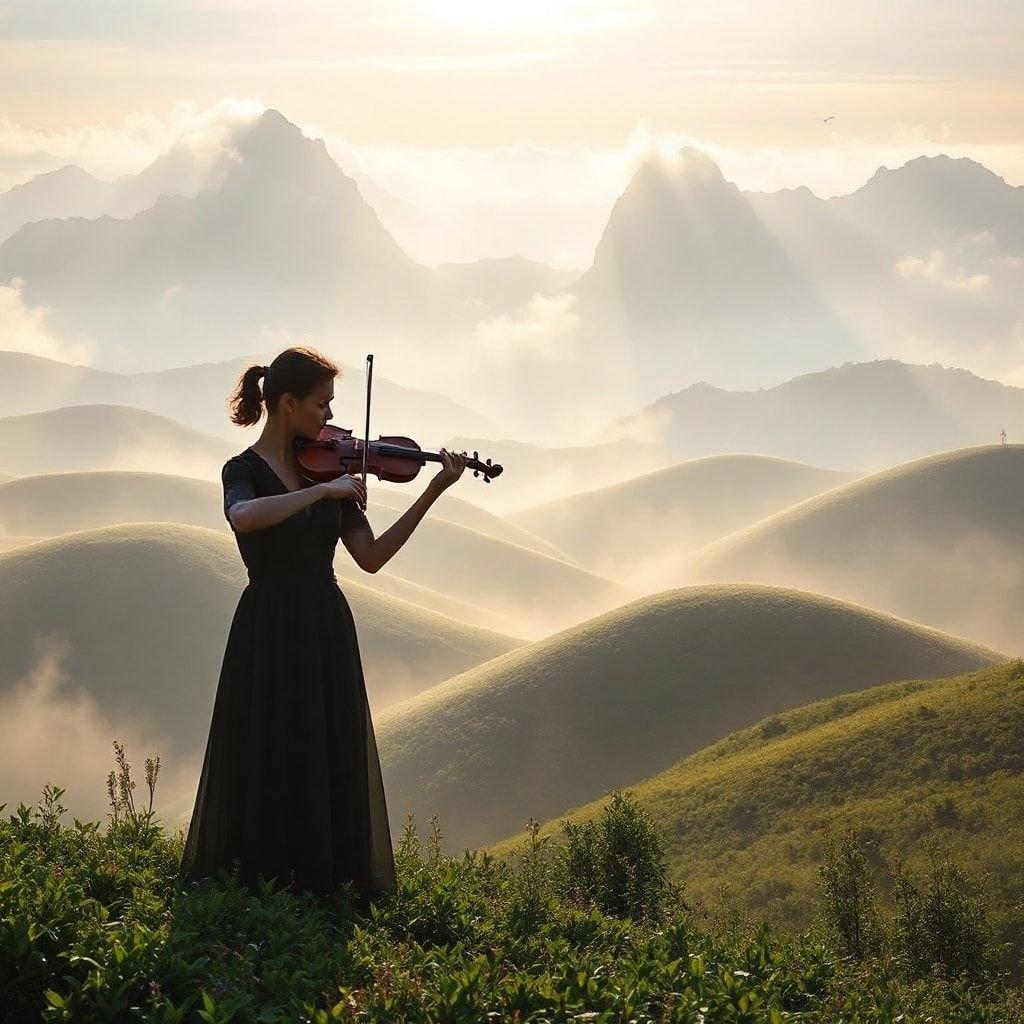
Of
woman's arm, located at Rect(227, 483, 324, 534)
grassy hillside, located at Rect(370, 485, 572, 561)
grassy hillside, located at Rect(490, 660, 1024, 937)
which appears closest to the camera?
woman's arm, located at Rect(227, 483, 324, 534)

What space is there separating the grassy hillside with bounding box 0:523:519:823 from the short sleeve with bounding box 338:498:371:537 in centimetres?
5722

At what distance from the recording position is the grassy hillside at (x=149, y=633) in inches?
2694

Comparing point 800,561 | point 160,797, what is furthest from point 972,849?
point 800,561

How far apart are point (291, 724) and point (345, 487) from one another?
185 centimetres

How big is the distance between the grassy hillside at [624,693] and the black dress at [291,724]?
3663 centimetres

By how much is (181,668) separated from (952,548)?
69.9 m

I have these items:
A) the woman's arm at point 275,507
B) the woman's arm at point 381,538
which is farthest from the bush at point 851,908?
the woman's arm at point 275,507

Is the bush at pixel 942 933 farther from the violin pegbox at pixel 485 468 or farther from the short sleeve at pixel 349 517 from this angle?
the short sleeve at pixel 349 517

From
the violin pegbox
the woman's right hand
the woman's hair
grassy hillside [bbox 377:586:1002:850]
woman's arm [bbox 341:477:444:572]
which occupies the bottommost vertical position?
woman's arm [bbox 341:477:444:572]

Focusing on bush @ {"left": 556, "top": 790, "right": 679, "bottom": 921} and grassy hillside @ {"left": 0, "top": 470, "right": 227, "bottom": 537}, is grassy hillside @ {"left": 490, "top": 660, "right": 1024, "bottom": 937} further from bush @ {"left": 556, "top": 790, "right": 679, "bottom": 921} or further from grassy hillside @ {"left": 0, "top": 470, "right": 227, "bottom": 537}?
grassy hillside @ {"left": 0, "top": 470, "right": 227, "bottom": 537}

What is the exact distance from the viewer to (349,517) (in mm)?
9555

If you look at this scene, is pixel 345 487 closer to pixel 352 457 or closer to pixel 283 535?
pixel 352 457

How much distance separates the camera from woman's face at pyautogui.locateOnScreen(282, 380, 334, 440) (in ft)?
30.5

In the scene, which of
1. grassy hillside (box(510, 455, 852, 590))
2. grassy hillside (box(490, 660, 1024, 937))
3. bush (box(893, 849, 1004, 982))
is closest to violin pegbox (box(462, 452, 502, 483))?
bush (box(893, 849, 1004, 982))
